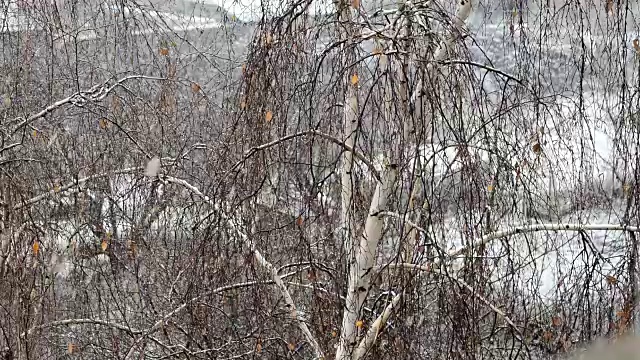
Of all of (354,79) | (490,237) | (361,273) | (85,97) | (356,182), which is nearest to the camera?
(354,79)

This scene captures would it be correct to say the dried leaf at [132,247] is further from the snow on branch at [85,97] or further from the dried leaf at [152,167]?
the snow on branch at [85,97]

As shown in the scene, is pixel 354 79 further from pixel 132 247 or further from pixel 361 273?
pixel 132 247

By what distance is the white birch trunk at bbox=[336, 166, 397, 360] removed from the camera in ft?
8.73

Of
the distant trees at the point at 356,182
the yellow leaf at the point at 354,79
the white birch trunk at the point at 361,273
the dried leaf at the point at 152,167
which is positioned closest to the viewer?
the yellow leaf at the point at 354,79

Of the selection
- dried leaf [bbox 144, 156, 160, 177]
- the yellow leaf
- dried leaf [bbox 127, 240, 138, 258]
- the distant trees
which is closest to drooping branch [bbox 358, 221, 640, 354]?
the distant trees

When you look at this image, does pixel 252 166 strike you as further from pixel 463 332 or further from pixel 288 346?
pixel 288 346

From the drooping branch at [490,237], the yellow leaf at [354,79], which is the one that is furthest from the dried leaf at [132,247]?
the yellow leaf at [354,79]

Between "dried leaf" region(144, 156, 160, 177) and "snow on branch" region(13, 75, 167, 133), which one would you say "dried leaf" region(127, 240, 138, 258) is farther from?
"snow on branch" region(13, 75, 167, 133)

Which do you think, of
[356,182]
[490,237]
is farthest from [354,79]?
[490,237]

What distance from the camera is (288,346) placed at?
3.09 meters

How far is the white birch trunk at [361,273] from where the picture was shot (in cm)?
266

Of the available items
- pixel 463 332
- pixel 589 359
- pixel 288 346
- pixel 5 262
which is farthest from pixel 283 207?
A: pixel 589 359

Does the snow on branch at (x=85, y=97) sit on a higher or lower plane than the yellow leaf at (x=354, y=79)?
higher

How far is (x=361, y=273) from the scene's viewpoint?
2.76m
